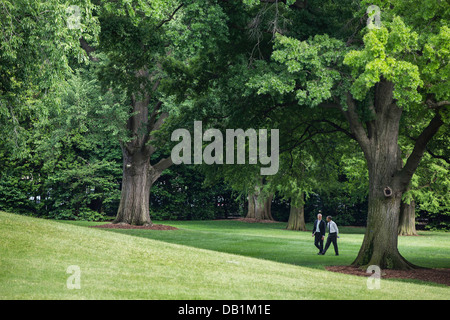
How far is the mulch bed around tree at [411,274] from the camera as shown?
677 inches

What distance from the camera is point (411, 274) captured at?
701 inches

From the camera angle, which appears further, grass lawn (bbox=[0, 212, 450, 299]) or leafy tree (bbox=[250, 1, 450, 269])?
leafy tree (bbox=[250, 1, 450, 269])

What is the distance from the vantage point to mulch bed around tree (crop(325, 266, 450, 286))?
17.2 metres

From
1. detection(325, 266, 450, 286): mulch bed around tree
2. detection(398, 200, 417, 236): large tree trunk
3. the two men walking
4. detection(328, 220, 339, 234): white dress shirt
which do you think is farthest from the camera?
detection(398, 200, 417, 236): large tree trunk

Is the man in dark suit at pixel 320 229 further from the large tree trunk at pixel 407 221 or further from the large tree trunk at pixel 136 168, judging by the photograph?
the large tree trunk at pixel 407 221

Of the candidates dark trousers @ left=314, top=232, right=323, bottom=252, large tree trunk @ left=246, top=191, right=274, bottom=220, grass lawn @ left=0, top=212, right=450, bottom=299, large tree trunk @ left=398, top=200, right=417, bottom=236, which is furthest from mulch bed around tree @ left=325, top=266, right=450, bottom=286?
large tree trunk @ left=246, top=191, right=274, bottom=220

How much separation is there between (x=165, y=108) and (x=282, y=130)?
9.51 meters

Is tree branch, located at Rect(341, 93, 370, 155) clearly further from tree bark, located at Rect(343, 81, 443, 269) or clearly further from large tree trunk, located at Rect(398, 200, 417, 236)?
large tree trunk, located at Rect(398, 200, 417, 236)

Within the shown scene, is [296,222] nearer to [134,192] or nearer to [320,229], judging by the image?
[134,192]

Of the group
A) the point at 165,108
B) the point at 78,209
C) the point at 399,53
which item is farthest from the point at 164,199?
the point at 399,53

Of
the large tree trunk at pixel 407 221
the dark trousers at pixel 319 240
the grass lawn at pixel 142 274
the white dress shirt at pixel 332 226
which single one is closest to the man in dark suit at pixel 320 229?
the dark trousers at pixel 319 240

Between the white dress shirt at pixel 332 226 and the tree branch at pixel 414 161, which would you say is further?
the white dress shirt at pixel 332 226

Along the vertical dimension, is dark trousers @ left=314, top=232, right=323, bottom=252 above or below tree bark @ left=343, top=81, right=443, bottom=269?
below

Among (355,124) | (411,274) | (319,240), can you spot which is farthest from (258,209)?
(411,274)
